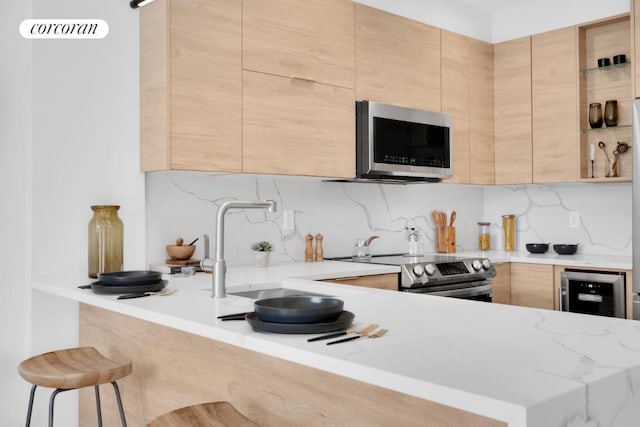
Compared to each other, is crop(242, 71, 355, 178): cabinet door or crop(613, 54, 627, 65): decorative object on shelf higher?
crop(613, 54, 627, 65): decorative object on shelf

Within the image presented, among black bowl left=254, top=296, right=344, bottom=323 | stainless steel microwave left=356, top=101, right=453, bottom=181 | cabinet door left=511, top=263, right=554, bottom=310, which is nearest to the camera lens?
black bowl left=254, top=296, right=344, bottom=323

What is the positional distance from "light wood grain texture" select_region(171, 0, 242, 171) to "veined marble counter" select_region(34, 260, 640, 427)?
40.8 inches

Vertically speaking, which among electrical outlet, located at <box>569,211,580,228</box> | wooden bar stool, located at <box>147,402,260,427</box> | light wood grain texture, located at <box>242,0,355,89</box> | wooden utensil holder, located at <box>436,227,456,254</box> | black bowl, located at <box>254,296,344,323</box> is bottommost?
wooden bar stool, located at <box>147,402,260,427</box>

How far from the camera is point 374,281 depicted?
3.29m

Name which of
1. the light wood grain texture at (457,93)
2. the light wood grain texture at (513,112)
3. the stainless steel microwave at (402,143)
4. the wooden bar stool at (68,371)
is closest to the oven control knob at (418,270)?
the stainless steel microwave at (402,143)

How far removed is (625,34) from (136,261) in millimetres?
3485

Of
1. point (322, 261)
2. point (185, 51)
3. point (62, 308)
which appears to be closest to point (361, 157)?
point (322, 261)

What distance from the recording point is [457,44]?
→ 4.29 meters

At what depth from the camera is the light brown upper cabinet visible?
2.84 metres

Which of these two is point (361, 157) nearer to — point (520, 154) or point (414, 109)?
point (414, 109)

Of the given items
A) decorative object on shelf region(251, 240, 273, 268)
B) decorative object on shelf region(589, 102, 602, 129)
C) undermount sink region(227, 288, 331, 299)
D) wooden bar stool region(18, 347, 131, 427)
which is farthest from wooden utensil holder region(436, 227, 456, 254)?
wooden bar stool region(18, 347, 131, 427)

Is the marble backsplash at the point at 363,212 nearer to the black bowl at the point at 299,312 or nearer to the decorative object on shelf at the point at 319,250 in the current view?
the decorative object on shelf at the point at 319,250

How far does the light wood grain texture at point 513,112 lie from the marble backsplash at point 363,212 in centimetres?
37

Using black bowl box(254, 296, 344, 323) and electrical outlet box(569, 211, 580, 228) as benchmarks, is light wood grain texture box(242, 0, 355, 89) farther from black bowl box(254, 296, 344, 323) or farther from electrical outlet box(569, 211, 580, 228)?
electrical outlet box(569, 211, 580, 228)
